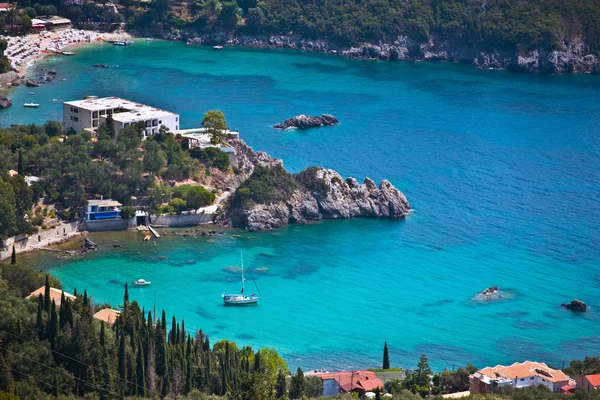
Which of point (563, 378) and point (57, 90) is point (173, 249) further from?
point (57, 90)

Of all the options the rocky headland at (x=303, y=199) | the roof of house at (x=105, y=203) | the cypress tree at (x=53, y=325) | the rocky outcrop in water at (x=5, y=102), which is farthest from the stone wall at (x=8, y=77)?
the cypress tree at (x=53, y=325)

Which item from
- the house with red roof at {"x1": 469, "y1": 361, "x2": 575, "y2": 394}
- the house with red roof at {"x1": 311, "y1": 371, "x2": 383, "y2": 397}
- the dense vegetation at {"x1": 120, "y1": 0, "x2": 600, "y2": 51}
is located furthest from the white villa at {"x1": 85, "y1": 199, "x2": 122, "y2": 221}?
the dense vegetation at {"x1": 120, "y1": 0, "x2": 600, "y2": 51}

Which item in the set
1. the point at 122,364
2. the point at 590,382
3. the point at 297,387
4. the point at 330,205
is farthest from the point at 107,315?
the point at 330,205

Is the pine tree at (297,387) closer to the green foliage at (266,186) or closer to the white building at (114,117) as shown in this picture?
the green foliage at (266,186)

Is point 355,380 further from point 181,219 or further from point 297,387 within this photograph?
point 181,219

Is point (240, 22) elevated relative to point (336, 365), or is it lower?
elevated

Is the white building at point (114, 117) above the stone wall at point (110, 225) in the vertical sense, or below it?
above

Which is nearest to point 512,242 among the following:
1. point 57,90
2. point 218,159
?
point 218,159
